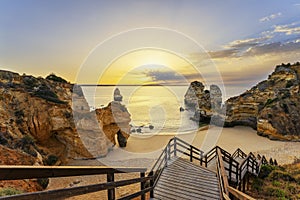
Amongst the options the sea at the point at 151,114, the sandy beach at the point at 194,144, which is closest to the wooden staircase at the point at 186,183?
the sandy beach at the point at 194,144

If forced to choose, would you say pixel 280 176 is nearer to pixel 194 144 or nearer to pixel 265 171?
pixel 265 171

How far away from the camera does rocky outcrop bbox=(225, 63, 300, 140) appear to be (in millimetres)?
24828

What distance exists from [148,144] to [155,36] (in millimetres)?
11060

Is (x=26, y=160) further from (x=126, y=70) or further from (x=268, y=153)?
(x=268, y=153)

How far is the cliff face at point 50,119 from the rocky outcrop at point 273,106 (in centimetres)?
1962

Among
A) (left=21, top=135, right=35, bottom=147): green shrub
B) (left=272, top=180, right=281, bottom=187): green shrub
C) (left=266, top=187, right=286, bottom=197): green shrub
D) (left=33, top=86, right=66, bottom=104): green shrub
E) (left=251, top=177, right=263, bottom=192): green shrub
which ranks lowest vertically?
(left=251, top=177, right=263, bottom=192): green shrub

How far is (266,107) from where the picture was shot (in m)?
27.1

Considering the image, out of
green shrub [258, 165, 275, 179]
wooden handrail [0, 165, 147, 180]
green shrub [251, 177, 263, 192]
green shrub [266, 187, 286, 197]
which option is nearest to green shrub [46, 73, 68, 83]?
green shrub [251, 177, 263, 192]

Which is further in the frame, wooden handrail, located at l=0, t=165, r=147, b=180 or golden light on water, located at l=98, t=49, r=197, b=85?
golden light on water, located at l=98, t=49, r=197, b=85

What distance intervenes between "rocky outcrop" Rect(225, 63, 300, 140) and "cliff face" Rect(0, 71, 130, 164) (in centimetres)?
1962

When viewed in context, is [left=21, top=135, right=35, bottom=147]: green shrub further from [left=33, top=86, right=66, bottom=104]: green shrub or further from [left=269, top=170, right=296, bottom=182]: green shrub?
[left=269, top=170, right=296, bottom=182]: green shrub

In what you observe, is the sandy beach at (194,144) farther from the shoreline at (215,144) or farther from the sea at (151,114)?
the sea at (151,114)

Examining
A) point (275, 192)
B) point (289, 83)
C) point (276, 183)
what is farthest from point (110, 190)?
point (289, 83)

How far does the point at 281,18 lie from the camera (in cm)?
1655
